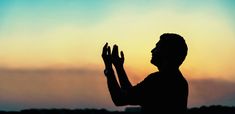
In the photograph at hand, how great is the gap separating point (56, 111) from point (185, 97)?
723 inches

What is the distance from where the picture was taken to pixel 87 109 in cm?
2402

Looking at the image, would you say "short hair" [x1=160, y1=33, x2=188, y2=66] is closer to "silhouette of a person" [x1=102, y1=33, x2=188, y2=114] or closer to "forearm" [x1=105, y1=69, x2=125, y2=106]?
"silhouette of a person" [x1=102, y1=33, x2=188, y2=114]

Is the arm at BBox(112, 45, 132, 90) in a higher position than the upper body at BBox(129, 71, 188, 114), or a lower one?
higher

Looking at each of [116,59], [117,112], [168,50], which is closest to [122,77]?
[116,59]

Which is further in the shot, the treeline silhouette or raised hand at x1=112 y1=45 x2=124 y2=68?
the treeline silhouette

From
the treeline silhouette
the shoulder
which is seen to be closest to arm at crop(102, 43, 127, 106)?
Answer: the shoulder

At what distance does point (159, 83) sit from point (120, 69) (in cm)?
46

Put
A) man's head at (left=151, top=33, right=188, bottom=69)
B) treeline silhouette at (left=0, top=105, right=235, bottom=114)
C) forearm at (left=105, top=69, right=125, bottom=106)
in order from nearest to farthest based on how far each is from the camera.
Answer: forearm at (left=105, top=69, right=125, bottom=106) → man's head at (left=151, top=33, right=188, bottom=69) → treeline silhouette at (left=0, top=105, right=235, bottom=114)

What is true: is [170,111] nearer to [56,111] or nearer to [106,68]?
[106,68]

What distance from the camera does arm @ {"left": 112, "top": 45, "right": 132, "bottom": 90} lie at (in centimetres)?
553

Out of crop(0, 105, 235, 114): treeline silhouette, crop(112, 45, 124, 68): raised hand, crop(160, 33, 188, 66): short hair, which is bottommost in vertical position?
crop(112, 45, 124, 68): raised hand

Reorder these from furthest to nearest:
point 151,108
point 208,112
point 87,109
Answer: point 87,109 → point 208,112 → point 151,108

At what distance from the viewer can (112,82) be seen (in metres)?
5.43

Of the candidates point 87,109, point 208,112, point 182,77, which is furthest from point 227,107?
point 182,77
